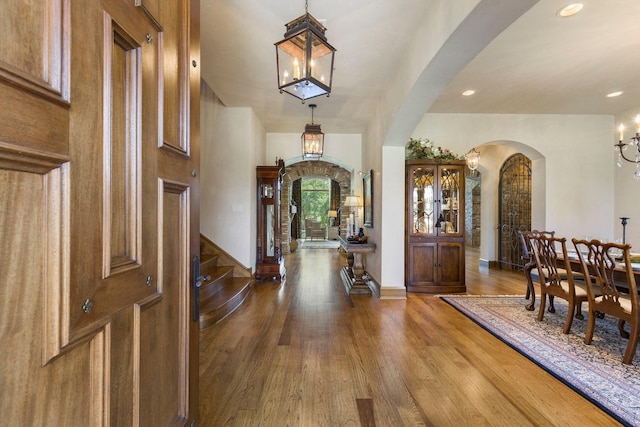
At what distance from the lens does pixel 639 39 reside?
3236 mm

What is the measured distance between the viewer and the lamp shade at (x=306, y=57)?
2.14 m

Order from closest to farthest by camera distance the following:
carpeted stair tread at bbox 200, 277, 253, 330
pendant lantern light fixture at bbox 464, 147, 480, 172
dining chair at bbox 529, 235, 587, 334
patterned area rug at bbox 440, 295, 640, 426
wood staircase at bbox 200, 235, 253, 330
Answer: patterned area rug at bbox 440, 295, 640, 426
dining chair at bbox 529, 235, 587, 334
carpeted stair tread at bbox 200, 277, 253, 330
wood staircase at bbox 200, 235, 253, 330
pendant lantern light fixture at bbox 464, 147, 480, 172

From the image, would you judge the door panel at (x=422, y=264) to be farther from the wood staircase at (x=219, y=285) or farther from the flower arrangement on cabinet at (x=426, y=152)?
the wood staircase at (x=219, y=285)

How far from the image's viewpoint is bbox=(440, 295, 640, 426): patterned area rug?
2.07 meters

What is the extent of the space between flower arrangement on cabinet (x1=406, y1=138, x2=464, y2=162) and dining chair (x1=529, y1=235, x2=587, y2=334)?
6.47ft

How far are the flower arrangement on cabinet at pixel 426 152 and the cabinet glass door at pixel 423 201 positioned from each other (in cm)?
26

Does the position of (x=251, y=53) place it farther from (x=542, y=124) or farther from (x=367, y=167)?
(x=542, y=124)

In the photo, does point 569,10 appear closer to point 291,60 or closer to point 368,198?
point 291,60

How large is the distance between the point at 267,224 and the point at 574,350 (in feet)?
14.6

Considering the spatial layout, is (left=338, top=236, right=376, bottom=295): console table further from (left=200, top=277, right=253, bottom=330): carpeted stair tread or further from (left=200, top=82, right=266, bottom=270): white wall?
(left=200, top=82, right=266, bottom=270): white wall

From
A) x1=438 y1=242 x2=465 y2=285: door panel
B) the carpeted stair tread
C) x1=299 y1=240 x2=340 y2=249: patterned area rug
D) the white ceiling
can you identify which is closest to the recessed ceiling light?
the white ceiling

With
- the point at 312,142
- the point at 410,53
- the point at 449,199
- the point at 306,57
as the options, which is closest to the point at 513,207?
the point at 449,199

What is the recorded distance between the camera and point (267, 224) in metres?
Result: 5.72

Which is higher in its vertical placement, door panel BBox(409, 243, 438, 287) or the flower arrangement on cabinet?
the flower arrangement on cabinet
